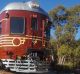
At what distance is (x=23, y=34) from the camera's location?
733 inches

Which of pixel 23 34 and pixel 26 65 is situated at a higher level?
pixel 23 34

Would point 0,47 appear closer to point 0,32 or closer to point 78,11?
point 0,32

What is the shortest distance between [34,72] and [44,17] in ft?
11.4

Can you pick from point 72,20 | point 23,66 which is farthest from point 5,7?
point 72,20

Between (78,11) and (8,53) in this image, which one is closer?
(8,53)

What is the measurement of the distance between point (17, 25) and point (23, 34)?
0.63 m

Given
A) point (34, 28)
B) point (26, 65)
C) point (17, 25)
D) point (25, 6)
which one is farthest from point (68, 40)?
point (26, 65)

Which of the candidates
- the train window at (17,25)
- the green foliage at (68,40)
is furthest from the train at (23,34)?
the green foliage at (68,40)

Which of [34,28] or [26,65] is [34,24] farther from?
[26,65]

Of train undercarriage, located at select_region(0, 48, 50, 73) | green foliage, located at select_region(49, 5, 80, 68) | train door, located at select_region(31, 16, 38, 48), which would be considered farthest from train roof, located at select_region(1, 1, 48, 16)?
green foliage, located at select_region(49, 5, 80, 68)

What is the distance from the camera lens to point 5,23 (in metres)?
18.9

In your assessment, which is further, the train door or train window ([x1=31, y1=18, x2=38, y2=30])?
train window ([x1=31, y1=18, x2=38, y2=30])

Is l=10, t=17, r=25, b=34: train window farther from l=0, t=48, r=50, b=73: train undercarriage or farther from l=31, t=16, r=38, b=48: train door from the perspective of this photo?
l=0, t=48, r=50, b=73: train undercarriage

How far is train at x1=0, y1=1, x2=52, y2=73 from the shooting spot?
1844 centimetres
